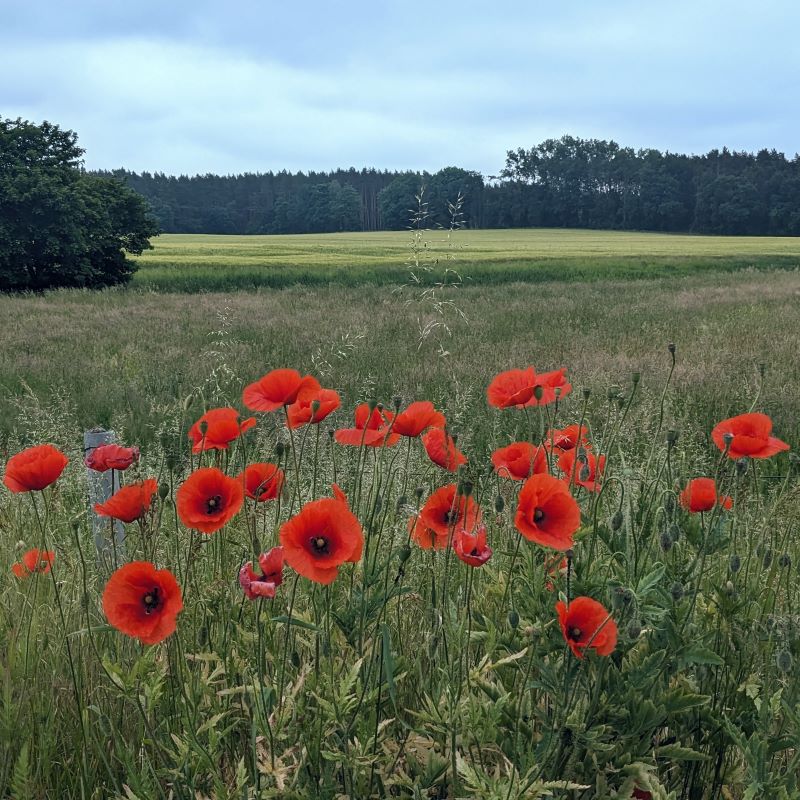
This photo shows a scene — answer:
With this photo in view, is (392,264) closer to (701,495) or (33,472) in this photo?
(701,495)

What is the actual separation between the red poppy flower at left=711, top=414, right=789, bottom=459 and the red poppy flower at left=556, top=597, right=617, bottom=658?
0.62 meters

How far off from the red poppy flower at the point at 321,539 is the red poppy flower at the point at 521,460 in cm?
56

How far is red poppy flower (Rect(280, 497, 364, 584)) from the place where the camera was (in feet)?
4.28

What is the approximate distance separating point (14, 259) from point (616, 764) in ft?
76.8

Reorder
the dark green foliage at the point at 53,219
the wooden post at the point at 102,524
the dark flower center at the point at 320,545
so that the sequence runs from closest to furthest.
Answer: the dark flower center at the point at 320,545 → the wooden post at the point at 102,524 → the dark green foliage at the point at 53,219

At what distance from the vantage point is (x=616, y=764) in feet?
4.98

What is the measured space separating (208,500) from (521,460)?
73cm

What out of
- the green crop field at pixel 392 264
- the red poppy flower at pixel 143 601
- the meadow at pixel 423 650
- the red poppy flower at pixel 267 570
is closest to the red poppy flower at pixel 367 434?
the meadow at pixel 423 650

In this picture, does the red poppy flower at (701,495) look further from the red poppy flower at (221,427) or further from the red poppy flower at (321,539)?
the red poppy flower at (221,427)

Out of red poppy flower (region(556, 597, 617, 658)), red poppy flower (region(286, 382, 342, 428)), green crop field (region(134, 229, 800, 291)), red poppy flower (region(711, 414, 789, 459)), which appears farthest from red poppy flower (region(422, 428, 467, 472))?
green crop field (region(134, 229, 800, 291))

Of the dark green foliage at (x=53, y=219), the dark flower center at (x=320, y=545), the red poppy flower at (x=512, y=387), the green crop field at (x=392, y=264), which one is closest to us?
the dark flower center at (x=320, y=545)

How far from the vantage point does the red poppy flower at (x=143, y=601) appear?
4.42ft

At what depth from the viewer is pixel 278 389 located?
1.79 metres

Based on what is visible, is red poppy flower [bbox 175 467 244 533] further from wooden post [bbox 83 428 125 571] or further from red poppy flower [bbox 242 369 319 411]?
wooden post [bbox 83 428 125 571]
